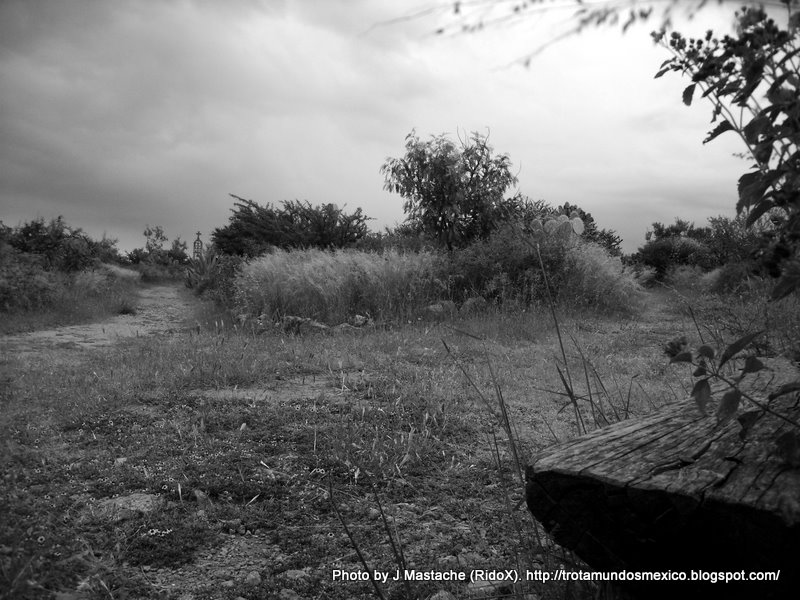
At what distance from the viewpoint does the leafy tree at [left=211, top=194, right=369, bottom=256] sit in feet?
63.5

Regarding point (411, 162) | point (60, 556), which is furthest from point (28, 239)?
point (60, 556)

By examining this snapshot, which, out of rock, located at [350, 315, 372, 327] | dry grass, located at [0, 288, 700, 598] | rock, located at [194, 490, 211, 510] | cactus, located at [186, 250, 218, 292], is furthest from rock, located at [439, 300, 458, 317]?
cactus, located at [186, 250, 218, 292]

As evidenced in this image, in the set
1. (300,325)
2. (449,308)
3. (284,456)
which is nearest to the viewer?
(284,456)

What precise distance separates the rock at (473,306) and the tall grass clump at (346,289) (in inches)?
25.1

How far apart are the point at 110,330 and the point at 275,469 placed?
26.1ft

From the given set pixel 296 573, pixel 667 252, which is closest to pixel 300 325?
pixel 296 573

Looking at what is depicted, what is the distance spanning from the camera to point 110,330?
10.0 m

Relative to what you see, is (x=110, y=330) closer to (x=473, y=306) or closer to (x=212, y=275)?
(x=473, y=306)

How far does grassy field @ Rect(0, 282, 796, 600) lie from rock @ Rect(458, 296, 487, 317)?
11.8ft

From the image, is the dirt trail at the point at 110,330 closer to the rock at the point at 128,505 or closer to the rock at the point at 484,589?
the rock at the point at 128,505

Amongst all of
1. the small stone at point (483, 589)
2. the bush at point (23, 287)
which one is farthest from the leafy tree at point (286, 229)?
the small stone at point (483, 589)

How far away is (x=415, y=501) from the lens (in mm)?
2932

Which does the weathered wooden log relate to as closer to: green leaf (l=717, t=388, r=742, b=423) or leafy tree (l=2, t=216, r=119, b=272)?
green leaf (l=717, t=388, r=742, b=423)

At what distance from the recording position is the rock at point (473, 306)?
32.2 ft
